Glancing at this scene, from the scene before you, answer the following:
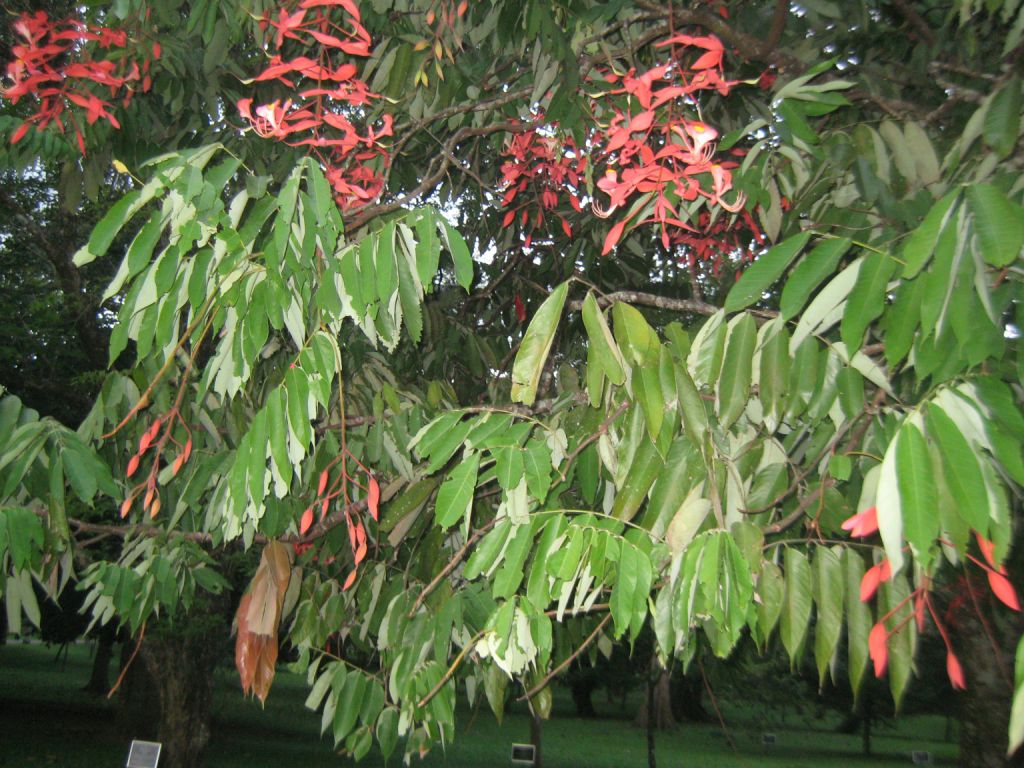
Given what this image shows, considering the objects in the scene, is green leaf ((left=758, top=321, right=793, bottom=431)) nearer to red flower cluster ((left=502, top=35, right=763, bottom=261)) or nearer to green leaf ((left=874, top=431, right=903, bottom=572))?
red flower cluster ((left=502, top=35, right=763, bottom=261))

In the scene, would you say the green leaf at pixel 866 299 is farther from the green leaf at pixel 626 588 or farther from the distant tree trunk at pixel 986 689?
the distant tree trunk at pixel 986 689

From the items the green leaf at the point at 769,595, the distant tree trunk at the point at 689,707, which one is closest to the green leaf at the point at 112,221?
the green leaf at the point at 769,595

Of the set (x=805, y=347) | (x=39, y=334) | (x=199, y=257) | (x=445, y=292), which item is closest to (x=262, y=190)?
(x=199, y=257)

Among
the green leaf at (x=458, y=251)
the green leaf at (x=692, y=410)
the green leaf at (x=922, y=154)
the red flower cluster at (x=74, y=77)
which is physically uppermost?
the red flower cluster at (x=74, y=77)

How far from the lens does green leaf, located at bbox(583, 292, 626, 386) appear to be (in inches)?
58.9

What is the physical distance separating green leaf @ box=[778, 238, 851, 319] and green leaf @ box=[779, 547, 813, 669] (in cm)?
44

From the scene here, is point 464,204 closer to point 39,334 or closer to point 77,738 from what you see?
point 39,334

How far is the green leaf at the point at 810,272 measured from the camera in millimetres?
1277

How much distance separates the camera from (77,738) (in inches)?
374

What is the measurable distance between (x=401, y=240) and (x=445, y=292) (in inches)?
101

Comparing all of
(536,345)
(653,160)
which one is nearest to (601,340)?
(536,345)

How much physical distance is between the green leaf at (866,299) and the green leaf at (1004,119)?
20.7 inches

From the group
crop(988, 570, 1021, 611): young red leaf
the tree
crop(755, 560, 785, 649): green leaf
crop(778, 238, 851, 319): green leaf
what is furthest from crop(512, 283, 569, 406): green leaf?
crop(988, 570, 1021, 611): young red leaf

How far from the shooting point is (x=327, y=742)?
38.7 ft
